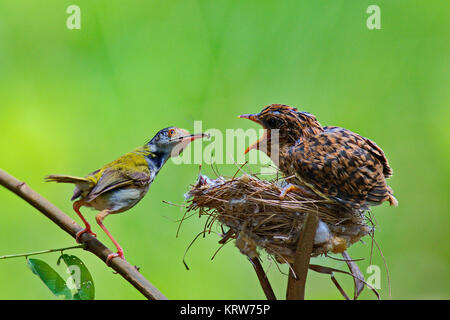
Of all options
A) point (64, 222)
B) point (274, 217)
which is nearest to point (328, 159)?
point (274, 217)

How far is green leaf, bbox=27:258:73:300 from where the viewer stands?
69.3 inches

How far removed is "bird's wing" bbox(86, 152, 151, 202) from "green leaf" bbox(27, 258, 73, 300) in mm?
296

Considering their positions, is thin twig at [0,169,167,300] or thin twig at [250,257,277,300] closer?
thin twig at [0,169,167,300]

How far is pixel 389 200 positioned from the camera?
2164mm

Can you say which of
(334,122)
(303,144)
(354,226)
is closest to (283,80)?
(334,122)

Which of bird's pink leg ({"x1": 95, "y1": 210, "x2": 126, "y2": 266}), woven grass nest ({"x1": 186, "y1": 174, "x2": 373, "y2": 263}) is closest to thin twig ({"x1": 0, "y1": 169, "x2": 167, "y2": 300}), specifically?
bird's pink leg ({"x1": 95, "y1": 210, "x2": 126, "y2": 266})

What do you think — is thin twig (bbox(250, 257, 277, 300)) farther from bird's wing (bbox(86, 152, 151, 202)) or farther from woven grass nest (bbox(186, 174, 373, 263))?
bird's wing (bbox(86, 152, 151, 202))

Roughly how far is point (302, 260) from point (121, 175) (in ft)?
2.48

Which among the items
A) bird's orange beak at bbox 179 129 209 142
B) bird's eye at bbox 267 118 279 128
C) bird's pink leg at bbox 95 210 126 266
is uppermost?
bird's eye at bbox 267 118 279 128
